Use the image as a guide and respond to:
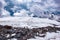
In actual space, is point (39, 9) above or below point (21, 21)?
above

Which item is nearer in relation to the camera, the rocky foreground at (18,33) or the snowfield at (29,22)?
the rocky foreground at (18,33)

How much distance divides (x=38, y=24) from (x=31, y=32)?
0.66 metres

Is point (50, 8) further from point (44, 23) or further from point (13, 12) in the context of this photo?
point (13, 12)

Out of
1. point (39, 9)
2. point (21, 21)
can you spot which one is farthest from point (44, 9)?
point (21, 21)

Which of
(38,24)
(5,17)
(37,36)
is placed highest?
(5,17)

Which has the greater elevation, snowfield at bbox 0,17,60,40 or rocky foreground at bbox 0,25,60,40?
snowfield at bbox 0,17,60,40

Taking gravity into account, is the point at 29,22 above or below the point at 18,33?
above

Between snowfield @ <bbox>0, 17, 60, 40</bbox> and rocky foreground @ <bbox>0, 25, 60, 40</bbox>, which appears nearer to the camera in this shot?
rocky foreground @ <bbox>0, 25, 60, 40</bbox>

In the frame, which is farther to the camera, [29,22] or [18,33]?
[29,22]

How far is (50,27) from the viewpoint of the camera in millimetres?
5742

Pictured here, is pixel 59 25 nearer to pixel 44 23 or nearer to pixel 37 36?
pixel 44 23

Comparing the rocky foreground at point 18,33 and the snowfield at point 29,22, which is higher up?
the snowfield at point 29,22

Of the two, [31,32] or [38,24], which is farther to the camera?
[38,24]

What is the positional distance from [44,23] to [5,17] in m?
1.54
